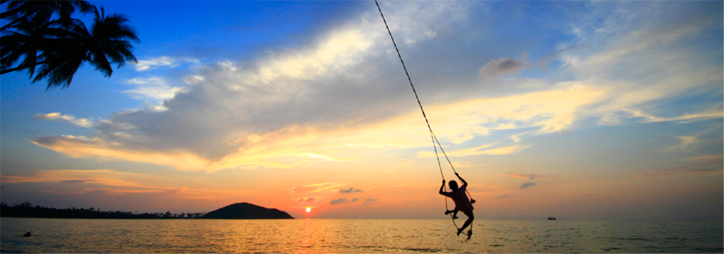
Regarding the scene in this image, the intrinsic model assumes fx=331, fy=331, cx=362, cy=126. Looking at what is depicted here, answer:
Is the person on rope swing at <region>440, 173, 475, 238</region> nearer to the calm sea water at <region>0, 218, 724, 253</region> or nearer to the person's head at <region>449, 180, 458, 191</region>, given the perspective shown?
the person's head at <region>449, 180, 458, 191</region>

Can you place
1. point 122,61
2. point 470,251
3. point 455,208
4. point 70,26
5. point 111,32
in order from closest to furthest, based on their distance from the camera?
point 455,208 < point 70,26 < point 111,32 < point 122,61 < point 470,251

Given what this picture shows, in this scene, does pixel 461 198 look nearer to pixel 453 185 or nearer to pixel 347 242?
pixel 453 185

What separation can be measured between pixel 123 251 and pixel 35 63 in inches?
827

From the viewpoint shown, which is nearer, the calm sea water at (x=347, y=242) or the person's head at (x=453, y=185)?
the person's head at (x=453, y=185)

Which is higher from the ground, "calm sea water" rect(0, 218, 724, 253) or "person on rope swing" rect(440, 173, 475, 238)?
"person on rope swing" rect(440, 173, 475, 238)

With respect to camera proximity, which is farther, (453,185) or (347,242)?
(347,242)

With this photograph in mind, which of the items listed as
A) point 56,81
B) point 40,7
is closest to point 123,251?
point 56,81

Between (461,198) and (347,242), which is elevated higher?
(461,198)

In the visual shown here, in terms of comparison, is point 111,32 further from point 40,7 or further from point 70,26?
point 40,7

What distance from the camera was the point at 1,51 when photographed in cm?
1878

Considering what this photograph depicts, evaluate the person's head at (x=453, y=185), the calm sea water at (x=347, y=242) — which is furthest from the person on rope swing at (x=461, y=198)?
the calm sea water at (x=347, y=242)

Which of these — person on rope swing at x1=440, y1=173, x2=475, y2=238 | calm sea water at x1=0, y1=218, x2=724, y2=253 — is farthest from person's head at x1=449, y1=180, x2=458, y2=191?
calm sea water at x1=0, y1=218, x2=724, y2=253

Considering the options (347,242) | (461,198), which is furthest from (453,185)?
(347,242)

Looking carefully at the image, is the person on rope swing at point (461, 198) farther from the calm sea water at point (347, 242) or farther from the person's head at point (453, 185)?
the calm sea water at point (347, 242)
